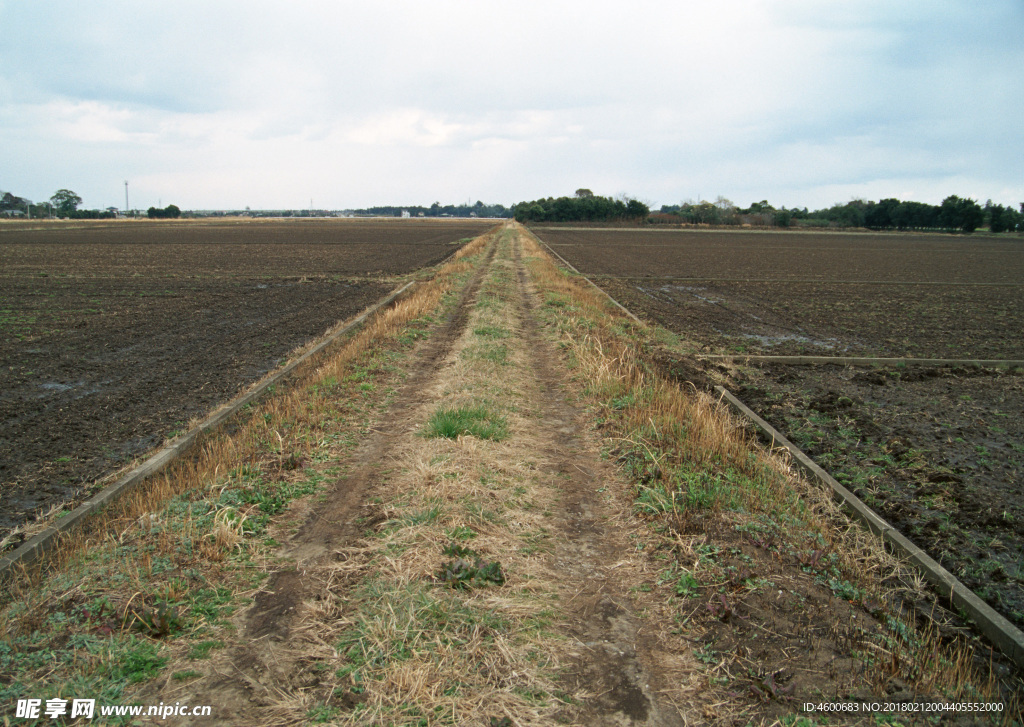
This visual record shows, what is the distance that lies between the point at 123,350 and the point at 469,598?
1030cm

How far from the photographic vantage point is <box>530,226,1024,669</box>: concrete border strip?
367 cm

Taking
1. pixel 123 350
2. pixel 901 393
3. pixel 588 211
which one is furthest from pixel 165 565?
pixel 588 211

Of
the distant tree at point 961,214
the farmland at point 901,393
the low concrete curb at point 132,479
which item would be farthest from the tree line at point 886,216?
the low concrete curb at point 132,479

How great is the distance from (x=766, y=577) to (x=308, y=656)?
3.07 meters

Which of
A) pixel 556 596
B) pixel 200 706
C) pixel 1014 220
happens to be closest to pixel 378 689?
pixel 200 706

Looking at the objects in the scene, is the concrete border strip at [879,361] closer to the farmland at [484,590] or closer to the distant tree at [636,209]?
the farmland at [484,590]

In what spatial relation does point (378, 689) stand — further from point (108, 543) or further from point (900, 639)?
point (900, 639)

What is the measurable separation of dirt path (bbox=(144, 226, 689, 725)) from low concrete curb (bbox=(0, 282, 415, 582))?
197cm

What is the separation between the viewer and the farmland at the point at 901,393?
5219 millimetres

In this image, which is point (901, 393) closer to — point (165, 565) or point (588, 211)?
point (165, 565)

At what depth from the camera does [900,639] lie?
358cm

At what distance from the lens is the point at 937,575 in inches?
168

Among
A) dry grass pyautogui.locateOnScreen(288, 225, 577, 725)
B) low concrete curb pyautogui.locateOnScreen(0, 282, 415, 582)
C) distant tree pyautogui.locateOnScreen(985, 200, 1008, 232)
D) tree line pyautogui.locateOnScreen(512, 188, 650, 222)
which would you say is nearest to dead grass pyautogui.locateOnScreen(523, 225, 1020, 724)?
dry grass pyautogui.locateOnScreen(288, 225, 577, 725)

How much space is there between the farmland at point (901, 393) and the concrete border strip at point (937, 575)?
271mm
